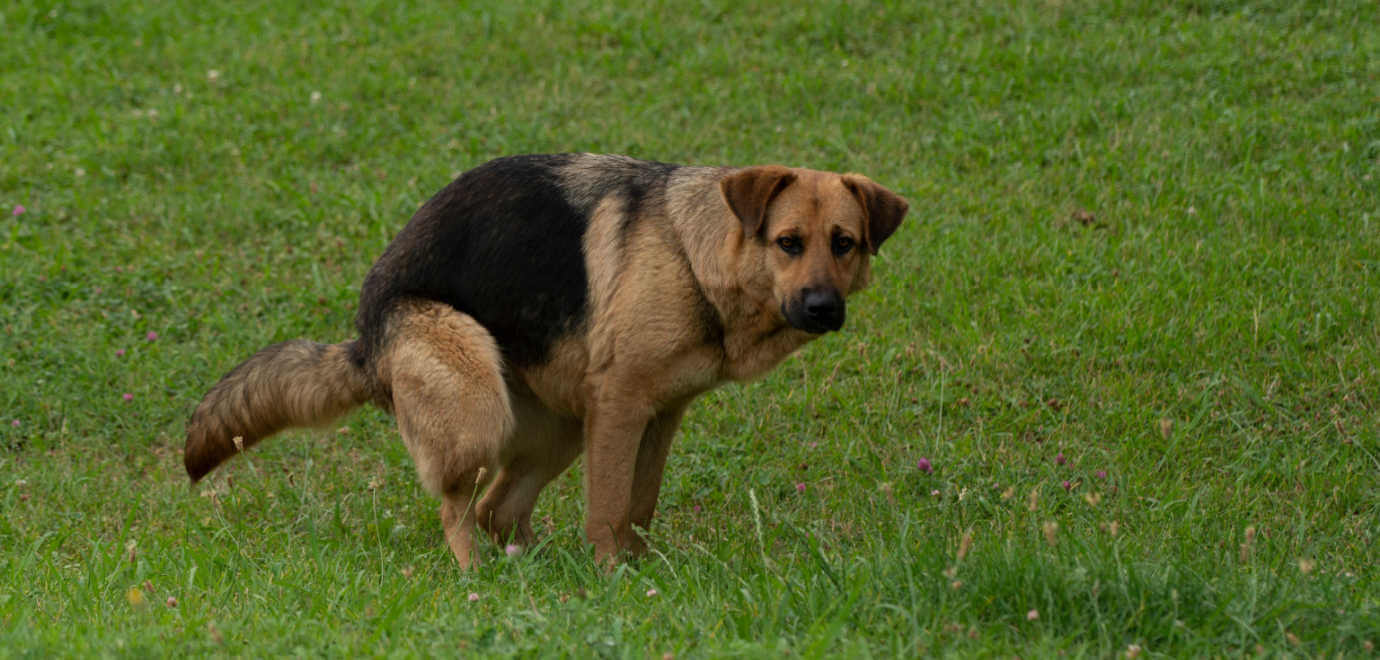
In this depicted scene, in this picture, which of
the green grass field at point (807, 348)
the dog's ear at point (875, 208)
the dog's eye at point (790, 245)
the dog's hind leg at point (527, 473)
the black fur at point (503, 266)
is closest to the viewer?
the green grass field at point (807, 348)

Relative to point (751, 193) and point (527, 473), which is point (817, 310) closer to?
point (751, 193)

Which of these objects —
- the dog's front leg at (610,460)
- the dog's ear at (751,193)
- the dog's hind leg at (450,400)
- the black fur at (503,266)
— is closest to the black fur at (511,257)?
the black fur at (503,266)

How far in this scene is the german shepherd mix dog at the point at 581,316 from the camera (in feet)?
17.8

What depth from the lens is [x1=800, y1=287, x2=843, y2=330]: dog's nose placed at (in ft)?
17.0

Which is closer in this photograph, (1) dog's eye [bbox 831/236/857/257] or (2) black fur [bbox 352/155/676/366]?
(1) dog's eye [bbox 831/236/857/257]

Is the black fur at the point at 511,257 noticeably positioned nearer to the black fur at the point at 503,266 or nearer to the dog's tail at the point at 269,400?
the black fur at the point at 503,266

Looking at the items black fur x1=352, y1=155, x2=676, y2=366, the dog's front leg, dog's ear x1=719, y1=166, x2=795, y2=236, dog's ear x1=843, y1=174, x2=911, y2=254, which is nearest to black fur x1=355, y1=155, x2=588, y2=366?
black fur x1=352, y1=155, x2=676, y2=366

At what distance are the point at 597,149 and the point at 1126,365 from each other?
4.37 m

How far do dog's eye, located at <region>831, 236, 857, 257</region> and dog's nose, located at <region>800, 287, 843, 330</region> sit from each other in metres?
0.26

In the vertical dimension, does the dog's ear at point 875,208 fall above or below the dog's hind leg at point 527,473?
above

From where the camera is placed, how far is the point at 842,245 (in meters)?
5.43

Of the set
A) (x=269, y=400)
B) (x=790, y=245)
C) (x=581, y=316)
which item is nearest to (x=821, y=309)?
(x=790, y=245)

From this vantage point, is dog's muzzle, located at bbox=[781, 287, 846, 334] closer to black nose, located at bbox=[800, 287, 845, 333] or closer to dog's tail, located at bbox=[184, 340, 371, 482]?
black nose, located at bbox=[800, 287, 845, 333]

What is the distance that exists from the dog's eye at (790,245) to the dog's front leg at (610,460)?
33.7 inches
